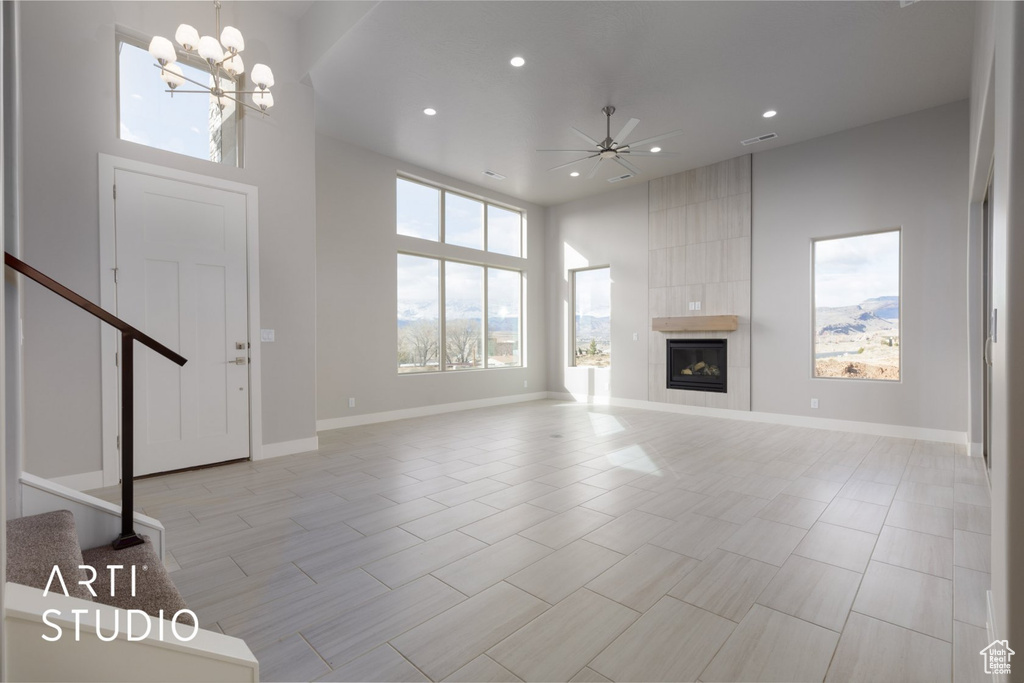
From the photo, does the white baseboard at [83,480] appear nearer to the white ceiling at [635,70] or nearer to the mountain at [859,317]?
the white ceiling at [635,70]

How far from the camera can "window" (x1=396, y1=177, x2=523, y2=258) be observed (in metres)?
7.05

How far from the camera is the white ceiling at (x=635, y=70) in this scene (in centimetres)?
377

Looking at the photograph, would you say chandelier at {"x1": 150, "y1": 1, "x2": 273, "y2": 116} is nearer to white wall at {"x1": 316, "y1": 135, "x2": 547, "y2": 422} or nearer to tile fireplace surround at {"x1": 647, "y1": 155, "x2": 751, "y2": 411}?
white wall at {"x1": 316, "y1": 135, "x2": 547, "y2": 422}

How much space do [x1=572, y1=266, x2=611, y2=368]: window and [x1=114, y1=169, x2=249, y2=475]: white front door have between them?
5.69 metres

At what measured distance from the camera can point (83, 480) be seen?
361cm

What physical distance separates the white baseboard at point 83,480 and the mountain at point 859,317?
7557 mm

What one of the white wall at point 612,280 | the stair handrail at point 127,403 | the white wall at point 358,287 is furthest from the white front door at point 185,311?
the white wall at point 612,280

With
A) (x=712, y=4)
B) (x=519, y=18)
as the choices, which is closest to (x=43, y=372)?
(x=519, y=18)

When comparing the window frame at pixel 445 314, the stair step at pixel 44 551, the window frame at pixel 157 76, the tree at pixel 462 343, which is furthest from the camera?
the tree at pixel 462 343

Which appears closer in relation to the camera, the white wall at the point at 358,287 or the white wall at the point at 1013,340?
the white wall at the point at 1013,340

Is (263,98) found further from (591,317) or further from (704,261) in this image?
(591,317)

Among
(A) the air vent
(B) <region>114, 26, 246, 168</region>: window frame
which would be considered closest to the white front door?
(B) <region>114, 26, 246, 168</region>: window frame

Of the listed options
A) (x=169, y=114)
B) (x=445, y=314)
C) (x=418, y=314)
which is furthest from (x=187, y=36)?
(x=445, y=314)

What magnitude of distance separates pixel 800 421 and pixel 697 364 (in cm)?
154
